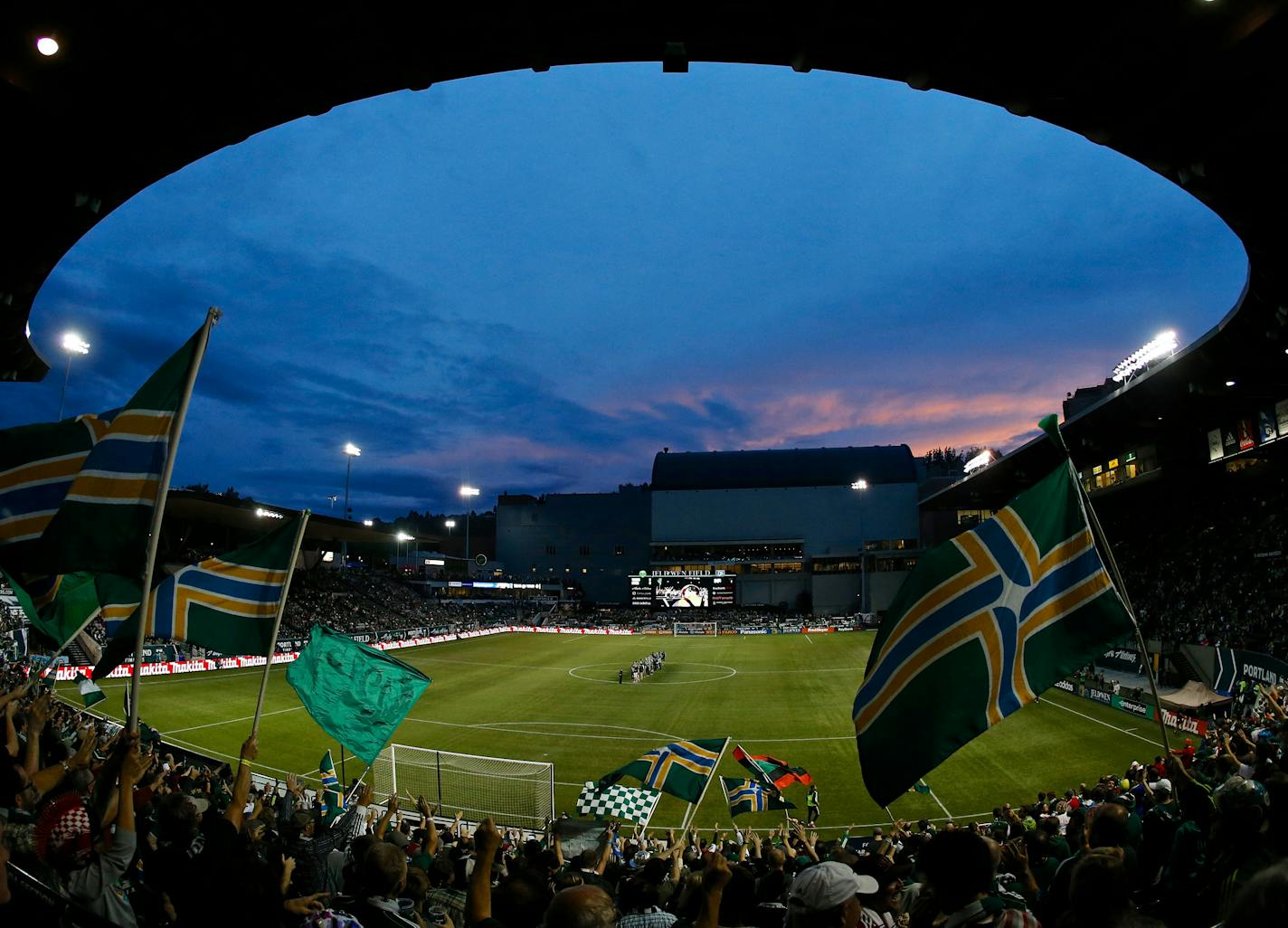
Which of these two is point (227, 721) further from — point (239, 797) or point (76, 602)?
point (239, 797)

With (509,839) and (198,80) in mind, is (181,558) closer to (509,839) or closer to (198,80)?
(509,839)

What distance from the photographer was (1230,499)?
143ft

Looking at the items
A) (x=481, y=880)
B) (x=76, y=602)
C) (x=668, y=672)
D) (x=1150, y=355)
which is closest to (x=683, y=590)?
(x=668, y=672)

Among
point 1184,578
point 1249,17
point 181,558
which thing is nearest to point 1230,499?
point 1184,578

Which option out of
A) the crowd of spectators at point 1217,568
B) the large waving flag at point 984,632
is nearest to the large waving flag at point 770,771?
the large waving flag at point 984,632

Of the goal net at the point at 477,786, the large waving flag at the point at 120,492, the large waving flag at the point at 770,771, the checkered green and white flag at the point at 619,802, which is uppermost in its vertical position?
the large waving flag at the point at 120,492

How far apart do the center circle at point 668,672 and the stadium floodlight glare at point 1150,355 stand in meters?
31.0

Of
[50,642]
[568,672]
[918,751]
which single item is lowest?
[568,672]

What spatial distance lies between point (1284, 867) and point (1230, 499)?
53507mm

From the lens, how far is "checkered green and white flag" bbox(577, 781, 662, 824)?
1405 centimetres

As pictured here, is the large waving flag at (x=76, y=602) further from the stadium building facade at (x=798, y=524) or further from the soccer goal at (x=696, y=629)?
the stadium building facade at (x=798, y=524)

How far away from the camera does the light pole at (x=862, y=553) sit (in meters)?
83.9

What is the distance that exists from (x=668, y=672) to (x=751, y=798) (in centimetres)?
3296

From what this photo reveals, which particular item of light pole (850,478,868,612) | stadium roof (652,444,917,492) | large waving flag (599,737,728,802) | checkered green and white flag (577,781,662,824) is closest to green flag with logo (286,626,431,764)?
large waving flag (599,737,728,802)
